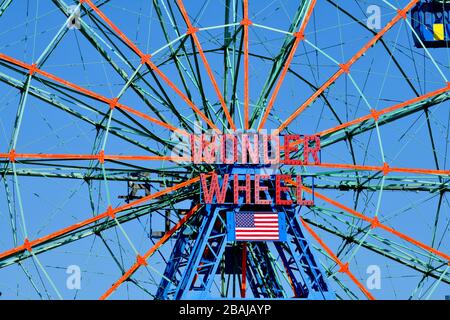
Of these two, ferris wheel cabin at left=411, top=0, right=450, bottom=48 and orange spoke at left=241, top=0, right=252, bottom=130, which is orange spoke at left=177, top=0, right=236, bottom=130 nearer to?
orange spoke at left=241, top=0, right=252, bottom=130

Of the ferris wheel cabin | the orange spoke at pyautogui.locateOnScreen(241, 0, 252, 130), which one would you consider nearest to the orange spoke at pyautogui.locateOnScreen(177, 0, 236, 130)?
the orange spoke at pyautogui.locateOnScreen(241, 0, 252, 130)

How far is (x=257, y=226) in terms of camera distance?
6569cm

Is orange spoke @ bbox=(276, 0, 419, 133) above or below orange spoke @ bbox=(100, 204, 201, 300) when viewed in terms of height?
above

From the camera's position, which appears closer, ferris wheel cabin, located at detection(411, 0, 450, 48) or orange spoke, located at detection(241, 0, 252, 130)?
orange spoke, located at detection(241, 0, 252, 130)

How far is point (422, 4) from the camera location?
239ft

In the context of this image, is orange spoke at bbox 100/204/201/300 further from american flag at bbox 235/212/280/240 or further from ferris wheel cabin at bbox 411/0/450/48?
ferris wheel cabin at bbox 411/0/450/48

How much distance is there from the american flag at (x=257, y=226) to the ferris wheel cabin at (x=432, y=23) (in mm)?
12047

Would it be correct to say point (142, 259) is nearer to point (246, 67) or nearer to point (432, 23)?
point (246, 67)

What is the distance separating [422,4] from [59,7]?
652 inches

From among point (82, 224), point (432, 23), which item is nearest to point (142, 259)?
point (82, 224)

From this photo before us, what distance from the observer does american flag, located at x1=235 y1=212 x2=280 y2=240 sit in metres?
65.2

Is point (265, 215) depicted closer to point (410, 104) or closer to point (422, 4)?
point (410, 104)

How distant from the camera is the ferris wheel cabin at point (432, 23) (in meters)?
72.5

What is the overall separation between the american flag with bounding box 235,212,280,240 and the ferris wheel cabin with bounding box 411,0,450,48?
12047 millimetres
